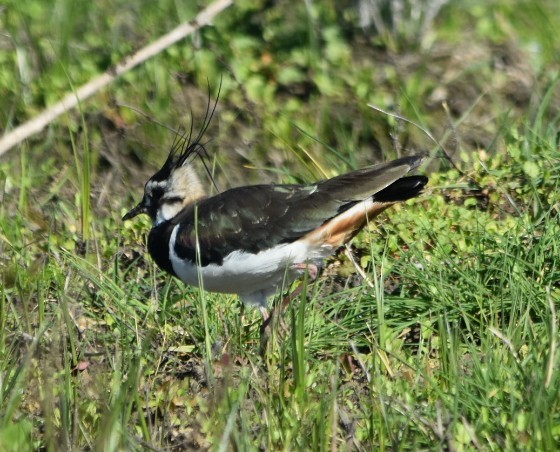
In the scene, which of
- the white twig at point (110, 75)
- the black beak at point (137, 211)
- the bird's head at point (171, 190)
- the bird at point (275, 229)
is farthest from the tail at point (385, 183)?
the white twig at point (110, 75)

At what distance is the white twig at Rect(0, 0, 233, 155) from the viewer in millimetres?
7078

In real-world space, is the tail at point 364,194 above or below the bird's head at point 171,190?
below

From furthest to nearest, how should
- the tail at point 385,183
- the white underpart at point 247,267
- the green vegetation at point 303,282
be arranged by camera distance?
the white underpart at point 247,267 → the tail at point 385,183 → the green vegetation at point 303,282

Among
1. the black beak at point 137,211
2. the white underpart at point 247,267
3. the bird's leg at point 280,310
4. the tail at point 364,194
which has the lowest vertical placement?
the bird's leg at point 280,310

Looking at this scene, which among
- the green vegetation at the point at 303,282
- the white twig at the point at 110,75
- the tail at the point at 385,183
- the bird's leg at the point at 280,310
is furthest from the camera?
the white twig at the point at 110,75

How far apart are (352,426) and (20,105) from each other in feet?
13.9

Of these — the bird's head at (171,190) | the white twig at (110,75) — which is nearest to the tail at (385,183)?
the bird's head at (171,190)

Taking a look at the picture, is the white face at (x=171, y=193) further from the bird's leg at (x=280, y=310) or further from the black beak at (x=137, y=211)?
the bird's leg at (x=280, y=310)

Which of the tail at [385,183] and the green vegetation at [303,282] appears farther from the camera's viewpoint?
the tail at [385,183]

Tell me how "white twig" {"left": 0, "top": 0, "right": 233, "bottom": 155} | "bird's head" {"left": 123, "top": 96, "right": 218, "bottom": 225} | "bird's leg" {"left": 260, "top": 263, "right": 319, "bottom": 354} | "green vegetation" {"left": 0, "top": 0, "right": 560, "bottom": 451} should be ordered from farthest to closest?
"white twig" {"left": 0, "top": 0, "right": 233, "bottom": 155}
"bird's head" {"left": 123, "top": 96, "right": 218, "bottom": 225}
"bird's leg" {"left": 260, "top": 263, "right": 319, "bottom": 354}
"green vegetation" {"left": 0, "top": 0, "right": 560, "bottom": 451}

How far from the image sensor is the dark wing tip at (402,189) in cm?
513

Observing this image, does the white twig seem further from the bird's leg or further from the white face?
the bird's leg

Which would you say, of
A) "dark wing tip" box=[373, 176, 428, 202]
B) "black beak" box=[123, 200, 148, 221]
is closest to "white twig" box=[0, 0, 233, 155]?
"black beak" box=[123, 200, 148, 221]

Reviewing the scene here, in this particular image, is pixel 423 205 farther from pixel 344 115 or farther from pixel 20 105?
pixel 20 105
